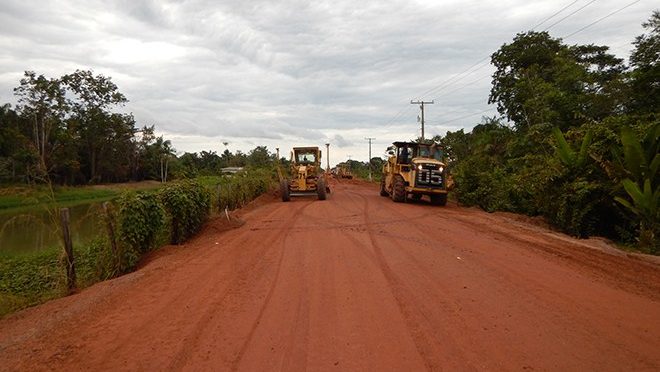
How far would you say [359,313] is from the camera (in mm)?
5297

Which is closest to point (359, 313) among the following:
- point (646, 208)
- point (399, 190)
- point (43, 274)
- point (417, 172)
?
point (646, 208)

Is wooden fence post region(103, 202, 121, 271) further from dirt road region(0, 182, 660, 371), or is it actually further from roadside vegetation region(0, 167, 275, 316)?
dirt road region(0, 182, 660, 371)

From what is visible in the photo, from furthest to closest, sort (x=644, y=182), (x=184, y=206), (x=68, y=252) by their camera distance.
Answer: (x=184, y=206), (x=644, y=182), (x=68, y=252)

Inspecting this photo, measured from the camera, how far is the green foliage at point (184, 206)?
Result: 1082 centimetres

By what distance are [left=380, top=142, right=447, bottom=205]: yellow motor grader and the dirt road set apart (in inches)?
360

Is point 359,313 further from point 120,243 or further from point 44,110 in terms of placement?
point 44,110

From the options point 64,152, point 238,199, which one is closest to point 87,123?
point 64,152

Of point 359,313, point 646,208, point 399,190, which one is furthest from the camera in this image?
point 399,190

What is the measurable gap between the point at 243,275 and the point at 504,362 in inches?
173

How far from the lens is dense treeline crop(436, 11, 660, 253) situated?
1052 cm

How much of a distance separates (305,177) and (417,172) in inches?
238

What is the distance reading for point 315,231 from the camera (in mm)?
11703

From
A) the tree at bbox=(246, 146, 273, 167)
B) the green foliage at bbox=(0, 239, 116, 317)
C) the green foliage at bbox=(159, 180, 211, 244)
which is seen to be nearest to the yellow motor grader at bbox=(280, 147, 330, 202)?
the green foliage at bbox=(159, 180, 211, 244)

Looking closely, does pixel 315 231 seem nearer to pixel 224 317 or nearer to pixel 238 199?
pixel 224 317
